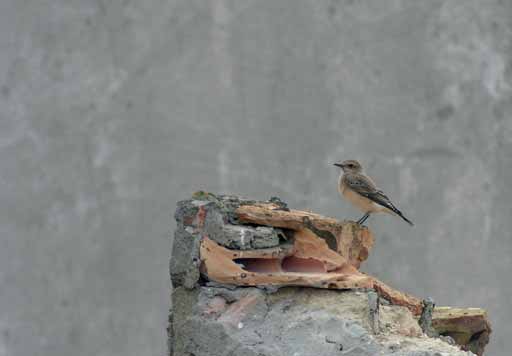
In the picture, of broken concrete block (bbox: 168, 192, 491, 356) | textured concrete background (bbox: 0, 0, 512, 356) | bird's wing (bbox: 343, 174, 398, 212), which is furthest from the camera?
textured concrete background (bbox: 0, 0, 512, 356)

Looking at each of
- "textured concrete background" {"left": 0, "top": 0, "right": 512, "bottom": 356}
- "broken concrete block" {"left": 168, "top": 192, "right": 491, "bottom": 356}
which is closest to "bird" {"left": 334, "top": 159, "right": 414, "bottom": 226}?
"broken concrete block" {"left": 168, "top": 192, "right": 491, "bottom": 356}

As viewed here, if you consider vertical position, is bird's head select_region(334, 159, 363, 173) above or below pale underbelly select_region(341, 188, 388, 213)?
above

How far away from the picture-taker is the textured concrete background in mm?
20000

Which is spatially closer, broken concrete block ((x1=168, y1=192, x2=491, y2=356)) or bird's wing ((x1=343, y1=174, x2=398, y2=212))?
broken concrete block ((x1=168, y1=192, x2=491, y2=356))

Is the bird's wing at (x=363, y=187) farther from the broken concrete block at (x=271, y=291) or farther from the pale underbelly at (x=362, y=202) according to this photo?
the broken concrete block at (x=271, y=291)

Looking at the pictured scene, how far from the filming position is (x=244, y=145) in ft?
67.2

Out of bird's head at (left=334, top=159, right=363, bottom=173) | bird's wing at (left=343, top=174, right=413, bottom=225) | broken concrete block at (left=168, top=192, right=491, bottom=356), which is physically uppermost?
bird's head at (left=334, top=159, right=363, bottom=173)

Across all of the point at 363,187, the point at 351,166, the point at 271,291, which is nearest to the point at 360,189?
the point at 363,187

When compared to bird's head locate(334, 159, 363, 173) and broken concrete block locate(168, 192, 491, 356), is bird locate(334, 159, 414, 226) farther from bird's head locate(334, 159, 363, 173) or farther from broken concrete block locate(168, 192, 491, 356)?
broken concrete block locate(168, 192, 491, 356)

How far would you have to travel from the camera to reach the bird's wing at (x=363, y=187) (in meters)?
7.82

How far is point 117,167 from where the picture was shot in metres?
20.5

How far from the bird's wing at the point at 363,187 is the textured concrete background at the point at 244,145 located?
11.9 meters

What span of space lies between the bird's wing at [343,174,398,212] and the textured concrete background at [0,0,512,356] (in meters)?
11.9

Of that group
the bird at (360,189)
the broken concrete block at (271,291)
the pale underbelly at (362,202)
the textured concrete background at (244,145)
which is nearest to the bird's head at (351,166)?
the bird at (360,189)
